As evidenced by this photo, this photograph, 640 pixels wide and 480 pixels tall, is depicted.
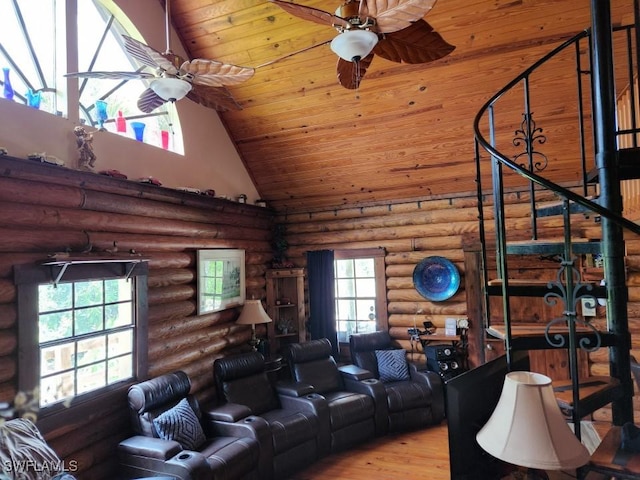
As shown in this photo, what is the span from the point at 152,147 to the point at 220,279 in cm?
175

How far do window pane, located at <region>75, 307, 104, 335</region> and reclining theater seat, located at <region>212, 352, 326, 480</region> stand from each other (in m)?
1.40

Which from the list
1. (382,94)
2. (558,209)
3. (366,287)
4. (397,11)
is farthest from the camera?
(366,287)

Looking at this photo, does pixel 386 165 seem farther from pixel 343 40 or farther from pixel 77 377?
pixel 77 377

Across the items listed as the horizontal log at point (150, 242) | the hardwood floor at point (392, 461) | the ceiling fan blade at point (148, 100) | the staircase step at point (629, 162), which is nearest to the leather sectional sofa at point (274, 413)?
the hardwood floor at point (392, 461)

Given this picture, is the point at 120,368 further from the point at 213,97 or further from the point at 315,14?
the point at 315,14

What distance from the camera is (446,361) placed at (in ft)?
17.3

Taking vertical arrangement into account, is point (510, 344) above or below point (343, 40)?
below

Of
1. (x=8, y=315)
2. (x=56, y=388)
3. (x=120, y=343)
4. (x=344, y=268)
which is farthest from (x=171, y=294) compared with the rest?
(x=344, y=268)

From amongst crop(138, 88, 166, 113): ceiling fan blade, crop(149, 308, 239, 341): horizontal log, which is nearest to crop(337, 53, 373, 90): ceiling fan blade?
crop(138, 88, 166, 113): ceiling fan blade

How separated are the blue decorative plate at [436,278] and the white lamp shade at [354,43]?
3971 millimetres

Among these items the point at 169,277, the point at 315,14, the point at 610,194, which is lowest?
the point at 169,277

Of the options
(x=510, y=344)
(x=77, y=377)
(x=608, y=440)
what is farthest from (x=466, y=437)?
(x=77, y=377)

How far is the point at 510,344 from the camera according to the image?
2299 millimetres

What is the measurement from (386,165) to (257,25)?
2.26m
